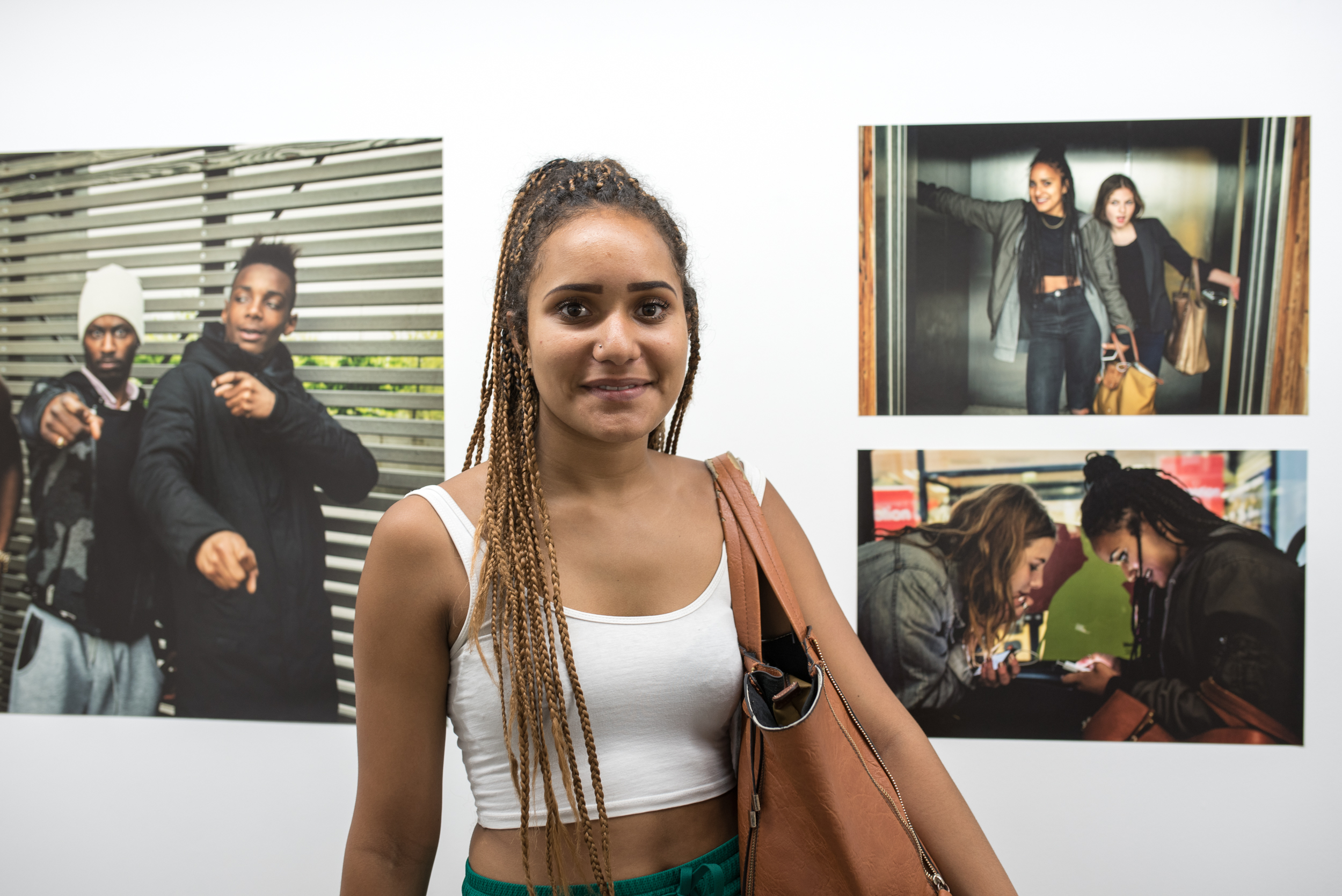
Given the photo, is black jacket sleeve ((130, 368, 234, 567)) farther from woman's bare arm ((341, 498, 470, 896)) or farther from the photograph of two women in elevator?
the photograph of two women in elevator

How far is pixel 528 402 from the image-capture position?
103 cm

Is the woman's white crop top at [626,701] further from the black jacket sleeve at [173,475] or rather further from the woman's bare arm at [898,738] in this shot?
the black jacket sleeve at [173,475]

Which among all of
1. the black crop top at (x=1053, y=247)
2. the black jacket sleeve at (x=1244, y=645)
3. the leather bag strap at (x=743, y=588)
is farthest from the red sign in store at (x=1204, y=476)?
the leather bag strap at (x=743, y=588)

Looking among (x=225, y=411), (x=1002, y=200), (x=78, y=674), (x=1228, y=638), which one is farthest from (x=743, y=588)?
(x=78, y=674)

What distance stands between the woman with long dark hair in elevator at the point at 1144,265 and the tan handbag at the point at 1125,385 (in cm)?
1

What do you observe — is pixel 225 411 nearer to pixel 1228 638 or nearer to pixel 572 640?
pixel 572 640

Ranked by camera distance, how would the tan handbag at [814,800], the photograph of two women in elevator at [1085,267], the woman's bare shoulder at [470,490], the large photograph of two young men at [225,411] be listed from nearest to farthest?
the tan handbag at [814,800] < the woman's bare shoulder at [470,490] < the photograph of two women in elevator at [1085,267] < the large photograph of two young men at [225,411]

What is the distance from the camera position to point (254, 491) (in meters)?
1.66

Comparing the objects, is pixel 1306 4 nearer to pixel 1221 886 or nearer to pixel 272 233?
pixel 1221 886

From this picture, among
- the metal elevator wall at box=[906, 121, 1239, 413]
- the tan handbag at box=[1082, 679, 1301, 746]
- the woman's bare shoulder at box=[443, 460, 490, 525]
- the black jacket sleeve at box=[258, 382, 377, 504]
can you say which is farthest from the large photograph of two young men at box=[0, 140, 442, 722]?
the tan handbag at box=[1082, 679, 1301, 746]

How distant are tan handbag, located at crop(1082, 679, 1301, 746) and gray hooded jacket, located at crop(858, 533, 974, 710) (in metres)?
0.27

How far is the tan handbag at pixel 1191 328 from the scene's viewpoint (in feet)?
4.89

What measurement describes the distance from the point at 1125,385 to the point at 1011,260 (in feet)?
1.05

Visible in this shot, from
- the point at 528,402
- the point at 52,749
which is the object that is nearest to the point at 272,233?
the point at 528,402
